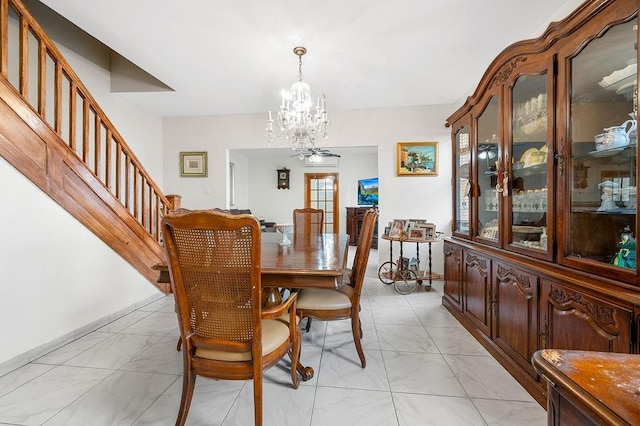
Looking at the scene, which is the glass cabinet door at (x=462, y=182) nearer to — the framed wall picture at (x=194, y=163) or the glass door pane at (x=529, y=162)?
the glass door pane at (x=529, y=162)

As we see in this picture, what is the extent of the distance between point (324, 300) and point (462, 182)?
6.39ft

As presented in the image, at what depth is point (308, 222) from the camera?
10.5 ft

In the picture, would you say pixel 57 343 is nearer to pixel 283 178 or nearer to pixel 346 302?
pixel 346 302

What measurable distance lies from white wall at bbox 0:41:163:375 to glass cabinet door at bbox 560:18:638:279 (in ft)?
11.2

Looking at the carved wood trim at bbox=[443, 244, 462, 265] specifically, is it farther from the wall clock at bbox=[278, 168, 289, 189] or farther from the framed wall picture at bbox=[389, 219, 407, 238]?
the wall clock at bbox=[278, 168, 289, 189]

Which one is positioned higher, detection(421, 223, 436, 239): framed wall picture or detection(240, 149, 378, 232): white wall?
detection(240, 149, 378, 232): white wall

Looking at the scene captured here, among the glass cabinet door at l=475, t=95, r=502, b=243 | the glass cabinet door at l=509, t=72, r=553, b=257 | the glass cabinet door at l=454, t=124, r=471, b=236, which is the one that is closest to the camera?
the glass cabinet door at l=509, t=72, r=553, b=257

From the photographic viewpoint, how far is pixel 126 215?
2.65 metres

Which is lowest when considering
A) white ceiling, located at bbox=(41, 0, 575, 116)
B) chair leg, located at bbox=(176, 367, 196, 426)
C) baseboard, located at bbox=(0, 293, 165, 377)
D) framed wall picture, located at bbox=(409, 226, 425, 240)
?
baseboard, located at bbox=(0, 293, 165, 377)

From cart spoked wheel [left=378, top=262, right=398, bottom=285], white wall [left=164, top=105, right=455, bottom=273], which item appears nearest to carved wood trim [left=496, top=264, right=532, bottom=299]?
cart spoked wheel [left=378, top=262, right=398, bottom=285]

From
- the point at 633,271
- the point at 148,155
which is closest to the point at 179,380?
the point at 633,271

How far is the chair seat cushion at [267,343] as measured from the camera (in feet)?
3.83

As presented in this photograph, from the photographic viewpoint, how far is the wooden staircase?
180 centimetres

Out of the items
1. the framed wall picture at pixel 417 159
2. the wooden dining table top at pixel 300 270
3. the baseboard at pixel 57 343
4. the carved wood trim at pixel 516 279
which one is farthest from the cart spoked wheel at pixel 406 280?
the baseboard at pixel 57 343
